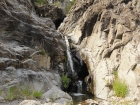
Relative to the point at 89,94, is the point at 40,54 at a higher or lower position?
higher

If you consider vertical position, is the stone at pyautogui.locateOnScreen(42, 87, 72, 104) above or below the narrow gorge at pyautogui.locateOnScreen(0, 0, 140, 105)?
below

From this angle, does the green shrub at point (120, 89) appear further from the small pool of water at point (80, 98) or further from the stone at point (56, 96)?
the stone at point (56, 96)

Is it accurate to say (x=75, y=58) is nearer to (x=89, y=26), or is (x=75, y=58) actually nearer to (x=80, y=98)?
(x=89, y=26)

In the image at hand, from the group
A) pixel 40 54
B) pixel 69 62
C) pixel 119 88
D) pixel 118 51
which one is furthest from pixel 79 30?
pixel 119 88

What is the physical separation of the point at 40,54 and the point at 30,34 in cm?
199

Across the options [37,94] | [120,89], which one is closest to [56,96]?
[37,94]

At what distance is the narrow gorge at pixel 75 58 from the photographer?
1200 cm

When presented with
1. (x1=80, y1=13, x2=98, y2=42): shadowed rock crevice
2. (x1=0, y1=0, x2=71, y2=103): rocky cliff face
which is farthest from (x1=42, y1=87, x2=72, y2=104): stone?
(x1=80, y1=13, x2=98, y2=42): shadowed rock crevice

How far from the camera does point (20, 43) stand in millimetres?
14547

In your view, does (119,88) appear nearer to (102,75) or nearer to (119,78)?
(119,78)

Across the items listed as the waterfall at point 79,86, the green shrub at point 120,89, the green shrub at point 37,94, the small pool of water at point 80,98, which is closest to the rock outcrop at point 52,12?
the waterfall at point 79,86

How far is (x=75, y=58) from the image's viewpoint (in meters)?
19.2

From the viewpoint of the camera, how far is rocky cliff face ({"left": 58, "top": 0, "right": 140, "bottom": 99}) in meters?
14.8

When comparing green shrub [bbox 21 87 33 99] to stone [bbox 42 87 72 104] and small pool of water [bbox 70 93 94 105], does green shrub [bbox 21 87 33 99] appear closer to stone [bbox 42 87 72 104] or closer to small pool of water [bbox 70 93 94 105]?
stone [bbox 42 87 72 104]
